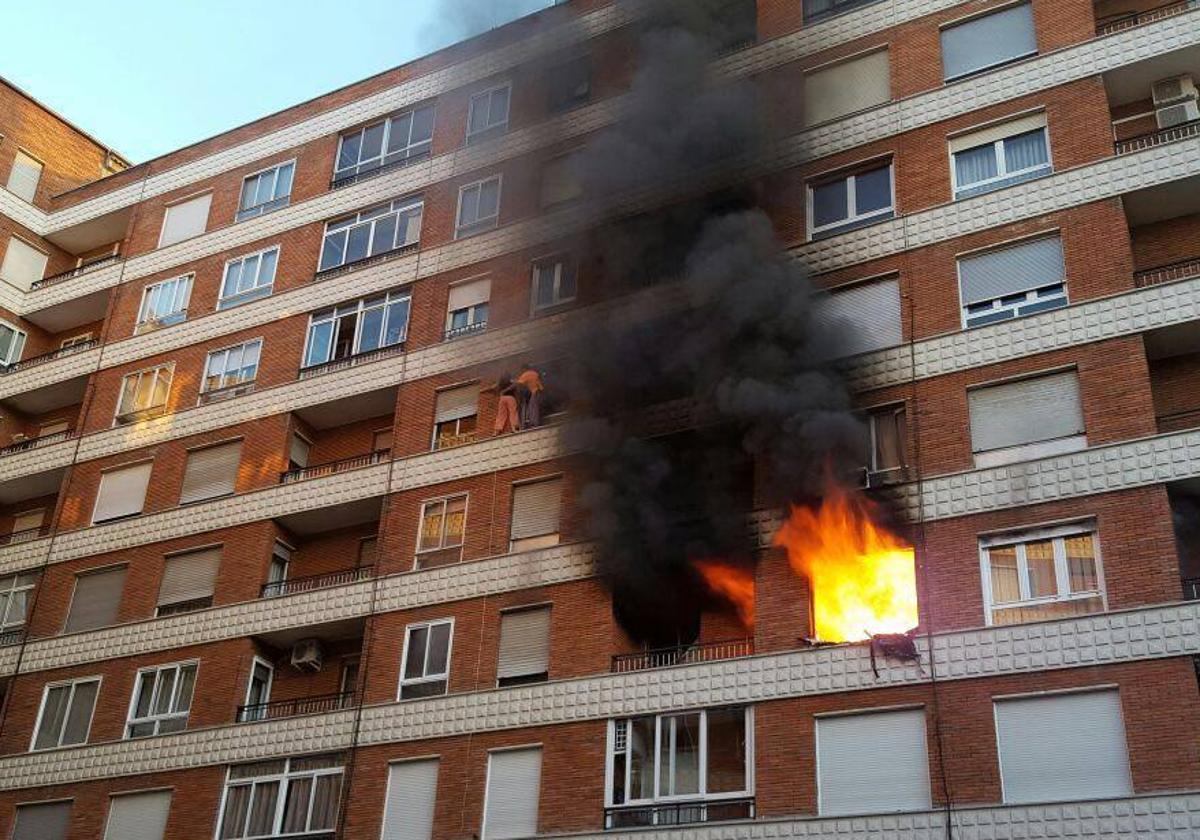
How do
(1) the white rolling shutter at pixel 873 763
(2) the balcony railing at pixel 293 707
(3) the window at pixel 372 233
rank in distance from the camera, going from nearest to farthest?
(1) the white rolling shutter at pixel 873 763 < (2) the balcony railing at pixel 293 707 < (3) the window at pixel 372 233

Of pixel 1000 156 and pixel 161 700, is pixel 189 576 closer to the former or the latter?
pixel 161 700

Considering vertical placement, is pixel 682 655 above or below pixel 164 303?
below

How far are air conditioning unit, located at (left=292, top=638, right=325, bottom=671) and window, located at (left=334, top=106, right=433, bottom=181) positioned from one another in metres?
10.7

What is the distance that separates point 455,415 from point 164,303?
9.70m

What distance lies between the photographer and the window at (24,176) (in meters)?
35.9

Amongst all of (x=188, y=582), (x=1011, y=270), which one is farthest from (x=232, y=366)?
(x=1011, y=270)

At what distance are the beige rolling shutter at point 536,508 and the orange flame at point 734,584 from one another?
10.6 ft

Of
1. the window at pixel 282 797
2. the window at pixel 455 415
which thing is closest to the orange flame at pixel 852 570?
the window at pixel 455 415

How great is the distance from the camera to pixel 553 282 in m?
26.7

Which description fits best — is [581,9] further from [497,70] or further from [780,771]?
[780,771]

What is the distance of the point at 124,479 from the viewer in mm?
29688

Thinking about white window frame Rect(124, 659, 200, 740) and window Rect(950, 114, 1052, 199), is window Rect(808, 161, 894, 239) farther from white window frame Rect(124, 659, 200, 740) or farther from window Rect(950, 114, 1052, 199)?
white window frame Rect(124, 659, 200, 740)

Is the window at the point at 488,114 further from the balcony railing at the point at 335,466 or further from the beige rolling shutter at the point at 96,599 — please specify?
the beige rolling shutter at the point at 96,599

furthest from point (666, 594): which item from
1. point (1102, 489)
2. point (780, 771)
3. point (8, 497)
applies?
point (8, 497)
